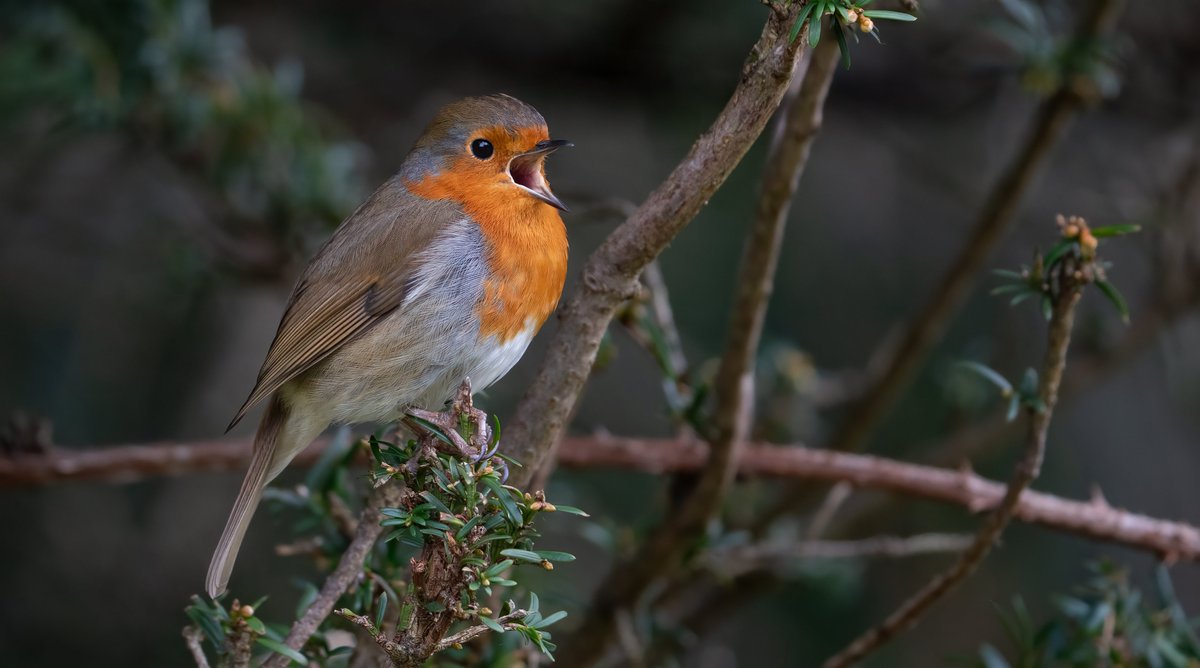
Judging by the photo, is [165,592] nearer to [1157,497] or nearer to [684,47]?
[684,47]

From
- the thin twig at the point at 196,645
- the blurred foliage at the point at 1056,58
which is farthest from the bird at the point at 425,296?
the blurred foliage at the point at 1056,58

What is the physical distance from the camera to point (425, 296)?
2.77 m

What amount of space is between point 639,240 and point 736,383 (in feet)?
2.68

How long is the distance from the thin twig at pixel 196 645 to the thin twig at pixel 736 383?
1.19 m

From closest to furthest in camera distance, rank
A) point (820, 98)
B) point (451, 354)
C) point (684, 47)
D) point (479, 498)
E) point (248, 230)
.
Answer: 1. point (479, 498)
2. point (820, 98)
3. point (451, 354)
4. point (248, 230)
5. point (684, 47)

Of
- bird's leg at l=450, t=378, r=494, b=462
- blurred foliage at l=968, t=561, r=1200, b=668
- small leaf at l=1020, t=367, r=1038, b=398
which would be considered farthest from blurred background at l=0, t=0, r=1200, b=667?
bird's leg at l=450, t=378, r=494, b=462

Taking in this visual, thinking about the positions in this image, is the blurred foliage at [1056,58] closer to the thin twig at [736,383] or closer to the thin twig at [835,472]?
the thin twig at [736,383]

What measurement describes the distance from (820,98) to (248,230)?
2.18 metres

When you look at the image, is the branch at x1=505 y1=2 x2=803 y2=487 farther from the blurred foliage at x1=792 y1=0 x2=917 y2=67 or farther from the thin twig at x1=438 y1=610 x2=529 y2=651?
the thin twig at x1=438 y1=610 x2=529 y2=651

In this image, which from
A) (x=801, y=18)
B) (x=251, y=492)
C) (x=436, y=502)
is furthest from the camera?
(x=251, y=492)

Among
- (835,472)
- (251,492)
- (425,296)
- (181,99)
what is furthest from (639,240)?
(181,99)

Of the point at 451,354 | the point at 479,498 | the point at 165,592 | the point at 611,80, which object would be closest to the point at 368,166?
the point at 611,80

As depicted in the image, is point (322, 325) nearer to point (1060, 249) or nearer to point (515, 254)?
point (515, 254)

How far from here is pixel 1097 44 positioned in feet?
10.7
